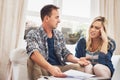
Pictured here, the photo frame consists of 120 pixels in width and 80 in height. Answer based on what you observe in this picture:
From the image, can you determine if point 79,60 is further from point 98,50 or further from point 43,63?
point 43,63

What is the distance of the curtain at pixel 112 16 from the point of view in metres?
3.11

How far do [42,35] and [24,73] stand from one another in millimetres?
375

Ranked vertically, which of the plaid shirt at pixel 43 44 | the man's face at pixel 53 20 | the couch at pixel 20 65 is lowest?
the couch at pixel 20 65

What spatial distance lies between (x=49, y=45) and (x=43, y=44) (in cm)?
8

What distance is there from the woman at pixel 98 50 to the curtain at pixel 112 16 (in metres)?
0.92

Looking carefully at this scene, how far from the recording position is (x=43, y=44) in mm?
1887

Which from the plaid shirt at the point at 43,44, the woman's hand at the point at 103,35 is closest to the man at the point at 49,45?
the plaid shirt at the point at 43,44

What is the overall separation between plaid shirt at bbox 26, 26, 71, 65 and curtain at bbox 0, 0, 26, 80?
0.61m

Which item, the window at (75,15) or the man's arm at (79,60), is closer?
the man's arm at (79,60)

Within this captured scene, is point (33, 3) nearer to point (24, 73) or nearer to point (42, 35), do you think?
point (42, 35)

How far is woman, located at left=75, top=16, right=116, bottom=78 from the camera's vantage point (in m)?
1.90

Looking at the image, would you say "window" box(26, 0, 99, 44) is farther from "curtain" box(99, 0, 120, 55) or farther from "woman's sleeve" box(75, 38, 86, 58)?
"woman's sleeve" box(75, 38, 86, 58)

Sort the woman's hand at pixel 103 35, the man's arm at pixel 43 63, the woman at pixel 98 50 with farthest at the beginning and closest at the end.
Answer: the woman's hand at pixel 103 35 → the woman at pixel 98 50 → the man's arm at pixel 43 63

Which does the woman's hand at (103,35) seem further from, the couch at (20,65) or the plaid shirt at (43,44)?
the couch at (20,65)
